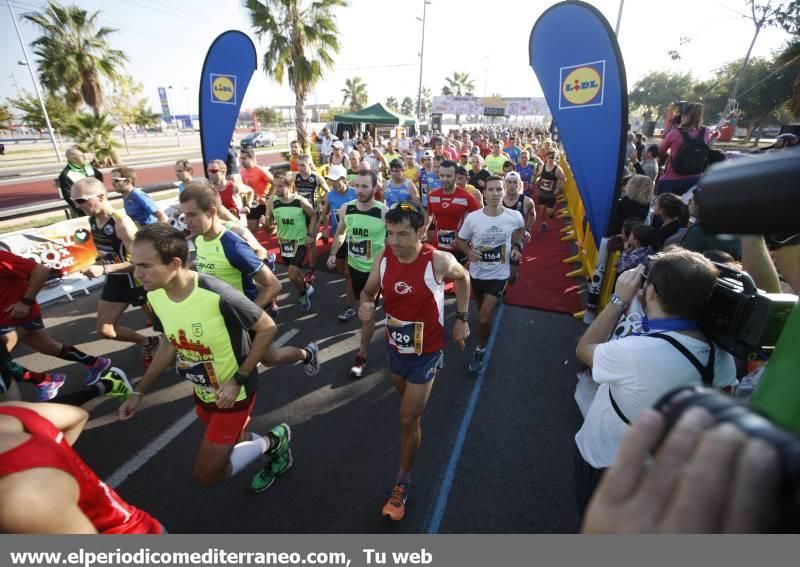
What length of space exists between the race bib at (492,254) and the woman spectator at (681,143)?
3.58 metres

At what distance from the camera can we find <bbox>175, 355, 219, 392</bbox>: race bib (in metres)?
2.52

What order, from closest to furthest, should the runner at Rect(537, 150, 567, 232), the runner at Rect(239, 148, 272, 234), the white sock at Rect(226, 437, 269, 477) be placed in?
the white sock at Rect(226, 437, 269, 477)
the runner at Rect(239, 148, 272, 234)
the runner at Rect(537, 150, 567, 232)

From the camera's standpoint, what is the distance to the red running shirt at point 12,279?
3.31m

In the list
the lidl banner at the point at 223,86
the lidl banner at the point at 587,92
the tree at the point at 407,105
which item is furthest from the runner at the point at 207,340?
the tree at the point at 407,105

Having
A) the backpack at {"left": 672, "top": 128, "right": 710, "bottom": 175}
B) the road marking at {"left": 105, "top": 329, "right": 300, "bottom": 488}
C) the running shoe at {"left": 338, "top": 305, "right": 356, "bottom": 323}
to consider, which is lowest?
the road marking at {"left": 105, "top": 329, "right": 300, "bottom": 488}

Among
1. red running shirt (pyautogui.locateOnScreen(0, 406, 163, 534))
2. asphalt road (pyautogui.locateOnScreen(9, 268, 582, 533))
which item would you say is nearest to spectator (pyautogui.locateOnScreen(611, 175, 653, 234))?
asphalt road (pyautogui.locateOnScreen(9, 268, 582, 533))

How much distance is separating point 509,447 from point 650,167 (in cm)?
751

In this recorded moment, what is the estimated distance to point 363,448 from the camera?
136 inches

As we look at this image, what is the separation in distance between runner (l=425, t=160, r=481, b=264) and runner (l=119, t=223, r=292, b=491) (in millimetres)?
3593

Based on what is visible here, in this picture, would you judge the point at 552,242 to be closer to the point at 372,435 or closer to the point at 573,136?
the point at 573,136

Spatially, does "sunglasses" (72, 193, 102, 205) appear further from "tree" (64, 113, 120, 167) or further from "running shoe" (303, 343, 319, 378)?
"tree" (64, 113, 120, 167)

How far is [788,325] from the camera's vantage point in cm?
89

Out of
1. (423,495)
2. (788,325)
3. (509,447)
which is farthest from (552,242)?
(788,325)

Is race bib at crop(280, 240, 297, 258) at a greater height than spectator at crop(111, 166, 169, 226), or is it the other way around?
spectator at crop(111, 166, 169, 226)
